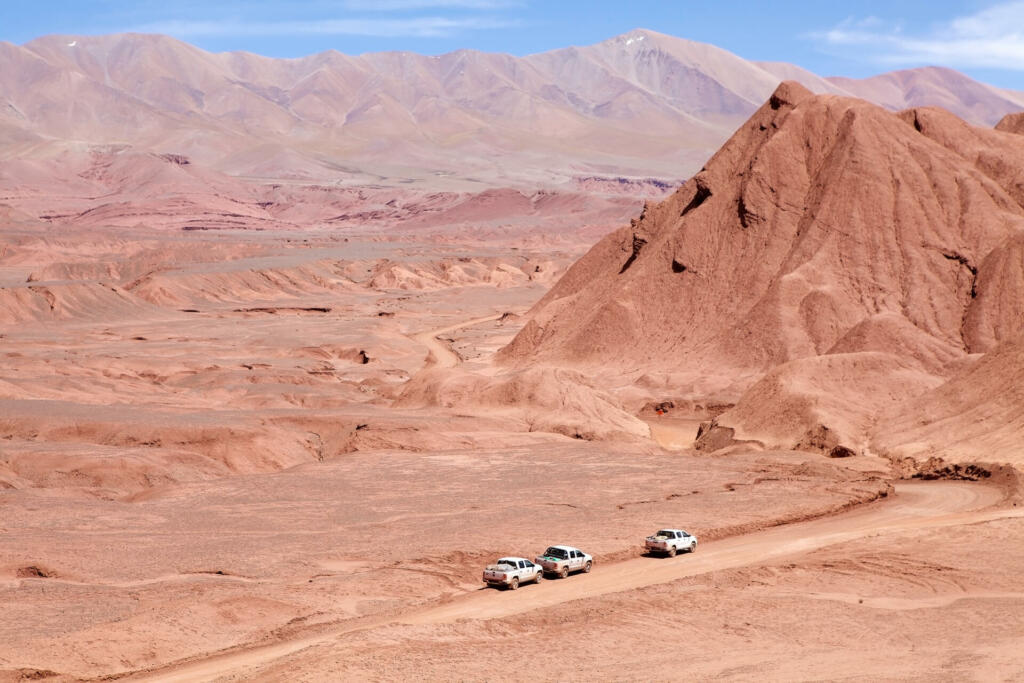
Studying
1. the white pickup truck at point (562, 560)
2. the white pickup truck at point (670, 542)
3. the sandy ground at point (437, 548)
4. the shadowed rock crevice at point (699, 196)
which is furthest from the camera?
the shadowed rock crevice at point (699, 196)

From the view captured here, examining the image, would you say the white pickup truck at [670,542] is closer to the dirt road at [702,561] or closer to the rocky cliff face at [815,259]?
the dirt road at [702,561]

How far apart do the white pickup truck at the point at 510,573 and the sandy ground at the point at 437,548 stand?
13.5 inches

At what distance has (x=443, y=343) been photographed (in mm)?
95375

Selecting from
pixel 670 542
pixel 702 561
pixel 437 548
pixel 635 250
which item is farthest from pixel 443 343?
pixel 702 561

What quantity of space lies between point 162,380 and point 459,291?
68.3 m

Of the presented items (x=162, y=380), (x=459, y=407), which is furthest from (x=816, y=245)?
(x=162, y=380)

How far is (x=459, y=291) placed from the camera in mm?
140875

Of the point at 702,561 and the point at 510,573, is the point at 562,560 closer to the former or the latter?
the point at 510,573

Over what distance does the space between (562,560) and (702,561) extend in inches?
170

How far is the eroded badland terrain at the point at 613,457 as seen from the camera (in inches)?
1033

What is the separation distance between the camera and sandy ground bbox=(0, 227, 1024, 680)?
982 inches

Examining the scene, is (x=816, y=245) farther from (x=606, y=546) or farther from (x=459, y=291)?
(x=459, y=291)

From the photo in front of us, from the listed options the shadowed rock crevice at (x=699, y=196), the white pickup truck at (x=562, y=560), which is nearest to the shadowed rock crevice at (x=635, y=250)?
the shadowed rock crevice at (x=699, y=196)

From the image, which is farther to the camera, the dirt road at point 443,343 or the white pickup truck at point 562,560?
the dirt road at point 443,343
